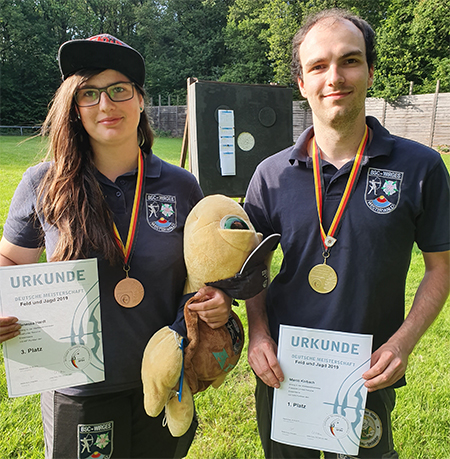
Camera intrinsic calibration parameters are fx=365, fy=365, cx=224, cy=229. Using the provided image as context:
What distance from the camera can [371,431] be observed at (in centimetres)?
158

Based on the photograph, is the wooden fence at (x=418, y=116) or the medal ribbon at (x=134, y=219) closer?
the medal ribbon at (x=134, y=219)

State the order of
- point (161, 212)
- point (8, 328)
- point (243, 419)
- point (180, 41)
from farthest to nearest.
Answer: point (180, 41) → point (243, 419) → point (161, 212) → point (8, 328)

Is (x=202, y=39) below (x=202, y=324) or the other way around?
the other way around

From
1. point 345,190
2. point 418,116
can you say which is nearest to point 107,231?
point 345,190

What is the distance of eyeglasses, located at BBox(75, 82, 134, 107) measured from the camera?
5.02ft

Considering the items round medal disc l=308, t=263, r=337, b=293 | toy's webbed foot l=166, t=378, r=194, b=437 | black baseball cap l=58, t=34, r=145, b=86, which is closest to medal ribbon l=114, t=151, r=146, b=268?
black baseball cap l=58, t=34, r=145, b=86

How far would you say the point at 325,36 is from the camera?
1.55 meters

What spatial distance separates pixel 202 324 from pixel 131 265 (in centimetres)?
38

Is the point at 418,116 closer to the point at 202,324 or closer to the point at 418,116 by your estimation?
the point at 418,116

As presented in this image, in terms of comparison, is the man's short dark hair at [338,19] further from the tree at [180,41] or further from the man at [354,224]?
the tree at [180,41]

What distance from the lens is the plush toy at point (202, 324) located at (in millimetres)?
1367

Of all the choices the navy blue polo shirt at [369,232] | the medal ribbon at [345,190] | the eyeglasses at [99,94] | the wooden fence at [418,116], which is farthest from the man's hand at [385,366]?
the wooden fence at [418,116]

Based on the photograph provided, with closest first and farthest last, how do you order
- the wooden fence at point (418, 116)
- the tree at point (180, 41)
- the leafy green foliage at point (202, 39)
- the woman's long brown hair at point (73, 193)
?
the woman's long brown hair at point (73, 193) < the wooden fence at point (418, 116) < the leafy green foliage at point (202, 39) < the tree at point (180, 41)

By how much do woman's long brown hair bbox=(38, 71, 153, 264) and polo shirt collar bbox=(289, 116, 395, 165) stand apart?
0.85m
